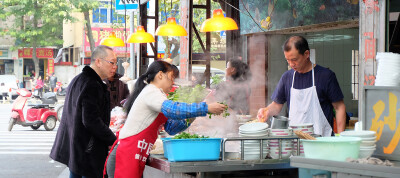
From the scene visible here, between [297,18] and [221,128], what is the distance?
14.6ft

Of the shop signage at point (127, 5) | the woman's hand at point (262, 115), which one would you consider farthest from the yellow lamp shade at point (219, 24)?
the shop signage at point (127, 5)

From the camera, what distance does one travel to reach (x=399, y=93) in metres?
3.06

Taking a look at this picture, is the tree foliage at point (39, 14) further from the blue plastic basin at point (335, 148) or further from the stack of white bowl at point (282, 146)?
the blue plastic basin at point (335, 148)

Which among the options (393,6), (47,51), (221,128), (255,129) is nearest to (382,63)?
(255,129)

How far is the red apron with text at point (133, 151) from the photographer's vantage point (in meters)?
4.23

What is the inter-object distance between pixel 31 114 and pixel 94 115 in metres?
13.8

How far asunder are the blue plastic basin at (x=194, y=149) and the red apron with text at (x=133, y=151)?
393 millimetres

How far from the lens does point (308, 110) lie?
5.10 meters

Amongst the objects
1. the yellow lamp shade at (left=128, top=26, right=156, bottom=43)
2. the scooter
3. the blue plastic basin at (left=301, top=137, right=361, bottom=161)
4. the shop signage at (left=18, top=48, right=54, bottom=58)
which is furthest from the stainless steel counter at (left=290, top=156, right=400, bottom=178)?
the shop signage at (left=18, top=48, right=54, bottom=58)

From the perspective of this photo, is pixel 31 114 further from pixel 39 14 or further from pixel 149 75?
pixel 39 14

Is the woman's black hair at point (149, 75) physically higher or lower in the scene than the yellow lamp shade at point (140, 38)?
lower

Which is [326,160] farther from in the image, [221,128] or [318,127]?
[221,128]

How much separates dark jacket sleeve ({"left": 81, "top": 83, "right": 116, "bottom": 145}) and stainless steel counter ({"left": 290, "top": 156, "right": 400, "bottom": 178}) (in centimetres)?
213

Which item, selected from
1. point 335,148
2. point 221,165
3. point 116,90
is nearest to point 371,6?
point 221,165
